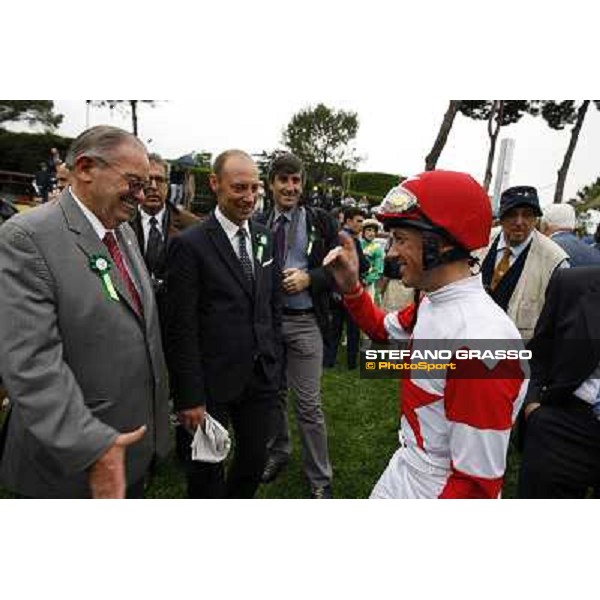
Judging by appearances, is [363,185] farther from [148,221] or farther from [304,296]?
[148,221]

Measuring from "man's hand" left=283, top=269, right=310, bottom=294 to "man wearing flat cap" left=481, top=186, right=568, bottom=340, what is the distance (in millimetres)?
1249

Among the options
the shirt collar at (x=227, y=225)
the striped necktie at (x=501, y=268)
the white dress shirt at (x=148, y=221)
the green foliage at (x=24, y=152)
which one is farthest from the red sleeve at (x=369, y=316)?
the green foliage at (x=24, y=152)

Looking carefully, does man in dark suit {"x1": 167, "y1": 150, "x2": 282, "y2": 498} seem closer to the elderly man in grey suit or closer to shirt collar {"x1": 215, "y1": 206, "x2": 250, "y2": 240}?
shirt collar {"x1": 215, "y1": 206, "x2": 250, "y2": 240}

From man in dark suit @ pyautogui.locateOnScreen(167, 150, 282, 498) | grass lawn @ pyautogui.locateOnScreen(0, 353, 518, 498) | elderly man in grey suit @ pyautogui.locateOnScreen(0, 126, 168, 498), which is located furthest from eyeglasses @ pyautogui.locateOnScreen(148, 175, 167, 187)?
grass lawn @ pyautogui.locateOnScreen(0, 353, 518, 498)

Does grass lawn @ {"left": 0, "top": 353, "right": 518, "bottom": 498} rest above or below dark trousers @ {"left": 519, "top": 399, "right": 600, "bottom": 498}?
below

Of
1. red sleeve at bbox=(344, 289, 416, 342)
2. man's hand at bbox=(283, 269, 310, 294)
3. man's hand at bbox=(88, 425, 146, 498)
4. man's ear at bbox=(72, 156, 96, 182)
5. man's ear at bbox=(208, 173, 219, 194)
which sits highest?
man's ear at bbox=(72, 156, 96, 182)

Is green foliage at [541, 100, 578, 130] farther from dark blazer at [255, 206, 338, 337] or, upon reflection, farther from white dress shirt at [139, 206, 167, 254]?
white dress shirt at [139, 206, 167, 254]

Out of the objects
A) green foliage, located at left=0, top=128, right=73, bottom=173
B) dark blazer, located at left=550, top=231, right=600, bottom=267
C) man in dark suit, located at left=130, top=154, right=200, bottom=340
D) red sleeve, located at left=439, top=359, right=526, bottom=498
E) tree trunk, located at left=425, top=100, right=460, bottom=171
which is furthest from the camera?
green foliage, located at left=0, top=128, right=73, bottom=173

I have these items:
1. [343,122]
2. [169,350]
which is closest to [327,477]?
[169,350]

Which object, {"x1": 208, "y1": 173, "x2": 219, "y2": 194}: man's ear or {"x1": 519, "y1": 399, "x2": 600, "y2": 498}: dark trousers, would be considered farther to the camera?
{"x1": 208, "y1": 173, "x2": 219, "y2": 194}: man's ear

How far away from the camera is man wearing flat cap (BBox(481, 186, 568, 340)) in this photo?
311 centimetres

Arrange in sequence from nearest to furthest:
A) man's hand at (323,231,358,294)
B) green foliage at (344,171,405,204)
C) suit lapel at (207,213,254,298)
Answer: man's hand at (323,231,358,294) < suit lapel at (207,213,254,298) < green foliage at (344,171,405,204)

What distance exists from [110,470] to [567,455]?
1833 mm

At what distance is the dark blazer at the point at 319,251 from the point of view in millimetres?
3074
